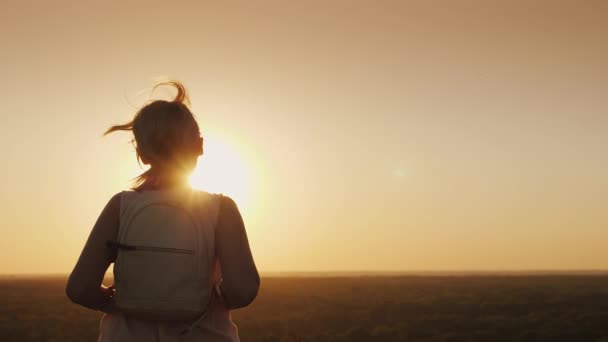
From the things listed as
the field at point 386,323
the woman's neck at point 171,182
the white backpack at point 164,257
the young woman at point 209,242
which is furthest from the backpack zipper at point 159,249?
the field at point 386,323

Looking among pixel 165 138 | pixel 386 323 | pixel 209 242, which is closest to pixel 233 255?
pixel 209 242

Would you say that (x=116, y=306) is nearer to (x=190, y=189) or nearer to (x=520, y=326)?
(x=190, y=189)

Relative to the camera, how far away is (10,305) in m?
49.8

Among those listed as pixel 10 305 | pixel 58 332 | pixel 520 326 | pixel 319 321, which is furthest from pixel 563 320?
pixel 10 305

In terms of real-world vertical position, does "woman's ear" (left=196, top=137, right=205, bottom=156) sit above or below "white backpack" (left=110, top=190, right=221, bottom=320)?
above

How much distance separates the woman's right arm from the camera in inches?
104

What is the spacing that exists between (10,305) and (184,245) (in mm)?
51024

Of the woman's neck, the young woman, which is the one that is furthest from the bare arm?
the woman's neck

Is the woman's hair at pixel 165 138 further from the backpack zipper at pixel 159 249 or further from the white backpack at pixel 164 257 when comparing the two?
the backpack zipper at pixel 159 249

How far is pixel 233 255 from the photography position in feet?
8.73

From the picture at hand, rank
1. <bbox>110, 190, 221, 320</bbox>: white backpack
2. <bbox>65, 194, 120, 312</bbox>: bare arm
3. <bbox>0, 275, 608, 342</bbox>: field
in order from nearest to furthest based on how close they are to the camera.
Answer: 1. <bbox>110, 190, 221, 320</bbox>: white backpack
2. <bbox>65, 194, 120, 312</bbox>: bare arm
3. <bbox>0, 275, 608, 342</bbox>: field

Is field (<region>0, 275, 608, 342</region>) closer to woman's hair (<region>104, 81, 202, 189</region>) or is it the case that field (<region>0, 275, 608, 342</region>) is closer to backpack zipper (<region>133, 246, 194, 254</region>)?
woman's hair (<region>104, 81, 202, 189</region>)

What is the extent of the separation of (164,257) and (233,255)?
0.24 metres

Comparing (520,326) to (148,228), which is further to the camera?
(520,326)
